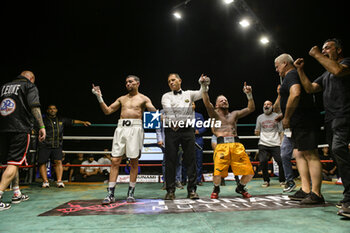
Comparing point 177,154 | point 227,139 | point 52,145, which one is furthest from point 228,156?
point 52,145

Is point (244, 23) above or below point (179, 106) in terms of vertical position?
above

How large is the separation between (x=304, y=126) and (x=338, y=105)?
1.29 ft

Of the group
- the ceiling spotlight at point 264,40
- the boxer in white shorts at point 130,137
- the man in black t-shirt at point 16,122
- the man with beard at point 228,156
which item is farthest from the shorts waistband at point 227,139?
the ceiling spotlight at point 264,40

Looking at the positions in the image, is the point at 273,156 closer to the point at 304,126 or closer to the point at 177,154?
the point at 304,126

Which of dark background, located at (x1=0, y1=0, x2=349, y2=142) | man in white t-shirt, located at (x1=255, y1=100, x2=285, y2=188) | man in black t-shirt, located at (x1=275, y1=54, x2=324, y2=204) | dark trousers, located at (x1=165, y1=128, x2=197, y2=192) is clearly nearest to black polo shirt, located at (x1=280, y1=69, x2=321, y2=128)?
man in black t-shirt, located at (x1=275, y1=54, x2=324, y2=204)

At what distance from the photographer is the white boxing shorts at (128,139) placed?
2.34 meters

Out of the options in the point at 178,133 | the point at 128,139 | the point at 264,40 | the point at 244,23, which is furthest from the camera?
the point at 264,40

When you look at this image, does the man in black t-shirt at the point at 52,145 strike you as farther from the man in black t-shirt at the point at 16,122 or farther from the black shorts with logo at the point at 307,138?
the black shorts with logo at the point at 307,138

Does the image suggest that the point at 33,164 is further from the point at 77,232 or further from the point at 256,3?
the point at 256,3

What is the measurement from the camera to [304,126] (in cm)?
197

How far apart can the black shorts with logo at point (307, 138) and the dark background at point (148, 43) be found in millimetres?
4236

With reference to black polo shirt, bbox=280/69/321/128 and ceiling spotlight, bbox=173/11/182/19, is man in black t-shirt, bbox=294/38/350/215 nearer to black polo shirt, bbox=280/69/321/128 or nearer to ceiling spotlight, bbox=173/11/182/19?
black polo shirt, bbox=280/69/321/128

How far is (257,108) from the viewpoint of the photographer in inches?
425

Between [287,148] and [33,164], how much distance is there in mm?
4376
